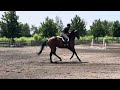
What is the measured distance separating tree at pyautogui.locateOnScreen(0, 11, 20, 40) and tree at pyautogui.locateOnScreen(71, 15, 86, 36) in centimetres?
2108

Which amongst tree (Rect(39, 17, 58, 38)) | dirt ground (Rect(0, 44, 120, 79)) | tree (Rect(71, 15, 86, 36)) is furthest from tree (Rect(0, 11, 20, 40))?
dirt ground (Rect(0, 44, 120, 79))

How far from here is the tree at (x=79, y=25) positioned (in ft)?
204

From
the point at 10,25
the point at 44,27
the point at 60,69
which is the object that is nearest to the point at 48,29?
the point at 44,27

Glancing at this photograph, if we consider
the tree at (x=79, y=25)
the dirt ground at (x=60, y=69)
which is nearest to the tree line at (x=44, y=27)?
the tree at (x=79, y=25)

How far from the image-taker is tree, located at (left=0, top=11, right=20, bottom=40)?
42.1 meters

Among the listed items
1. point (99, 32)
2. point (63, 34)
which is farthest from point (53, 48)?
point (99, 32)

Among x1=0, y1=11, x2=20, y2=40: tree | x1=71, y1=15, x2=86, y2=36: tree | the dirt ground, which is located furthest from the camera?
x1=71, y1=15, x2=86, y2=36: tree

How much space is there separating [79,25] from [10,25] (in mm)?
23448

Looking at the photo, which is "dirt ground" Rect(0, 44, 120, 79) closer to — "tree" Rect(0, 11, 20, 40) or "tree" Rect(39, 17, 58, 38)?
"tree" Rect(0, 11, 20, 40)

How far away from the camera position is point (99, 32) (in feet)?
206

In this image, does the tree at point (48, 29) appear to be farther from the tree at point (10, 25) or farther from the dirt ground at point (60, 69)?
the dirt ground at point (60, 69)

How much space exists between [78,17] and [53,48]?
2027 inches
